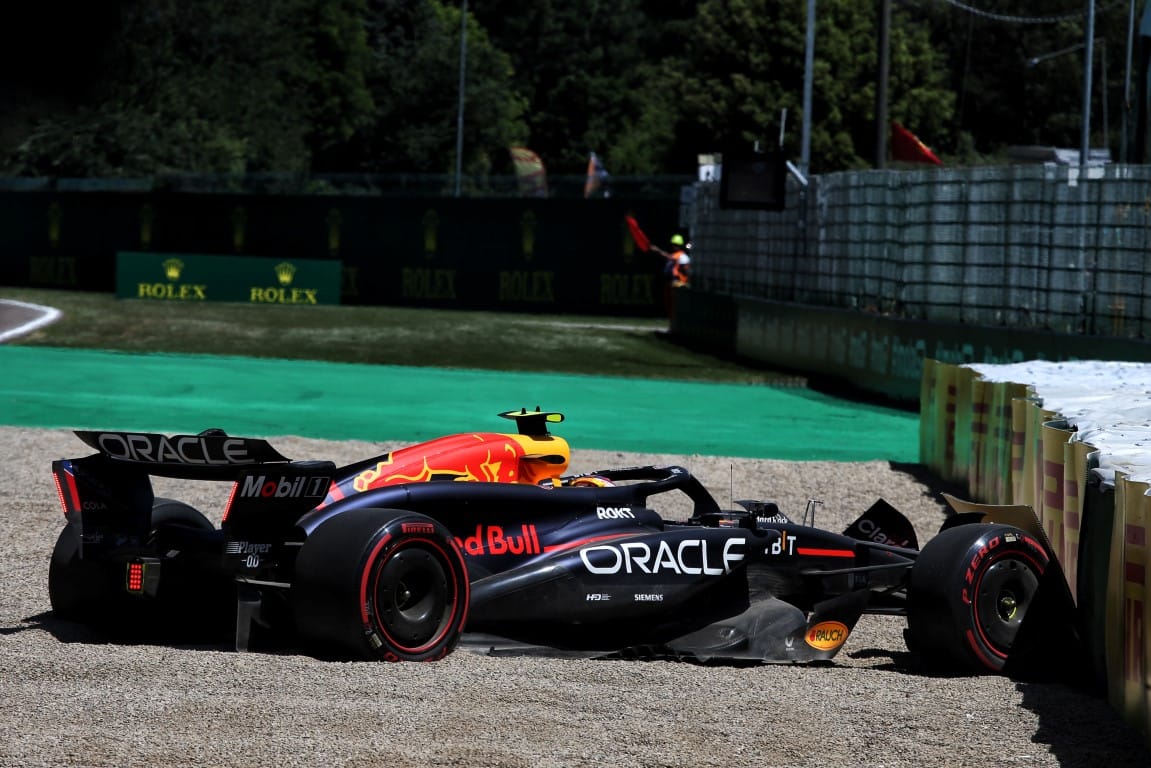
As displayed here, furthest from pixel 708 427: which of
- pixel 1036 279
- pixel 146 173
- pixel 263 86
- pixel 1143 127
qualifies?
pixel 263 86

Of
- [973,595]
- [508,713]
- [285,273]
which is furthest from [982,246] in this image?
[285,273]

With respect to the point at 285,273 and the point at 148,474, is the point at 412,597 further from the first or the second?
the point at 285,273

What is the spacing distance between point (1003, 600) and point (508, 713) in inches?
97.4

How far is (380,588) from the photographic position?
21.0 ft

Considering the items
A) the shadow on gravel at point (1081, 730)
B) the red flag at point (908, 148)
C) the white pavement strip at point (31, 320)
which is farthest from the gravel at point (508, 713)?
the red flag at point (908, 148)

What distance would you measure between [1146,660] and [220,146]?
65826mm

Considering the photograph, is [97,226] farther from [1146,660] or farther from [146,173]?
[1146,660]

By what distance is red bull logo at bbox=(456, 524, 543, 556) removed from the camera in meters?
7.11

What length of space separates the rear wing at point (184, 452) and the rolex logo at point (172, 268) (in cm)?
2899

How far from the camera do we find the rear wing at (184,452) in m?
6.61

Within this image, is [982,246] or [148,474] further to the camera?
[982,246]

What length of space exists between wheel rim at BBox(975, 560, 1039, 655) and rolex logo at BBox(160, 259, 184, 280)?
2962cm

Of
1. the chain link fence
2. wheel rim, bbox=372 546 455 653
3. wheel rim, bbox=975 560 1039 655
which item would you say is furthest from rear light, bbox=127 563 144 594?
the chain link fence

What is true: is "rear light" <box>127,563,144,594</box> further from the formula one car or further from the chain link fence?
the chain link fence
